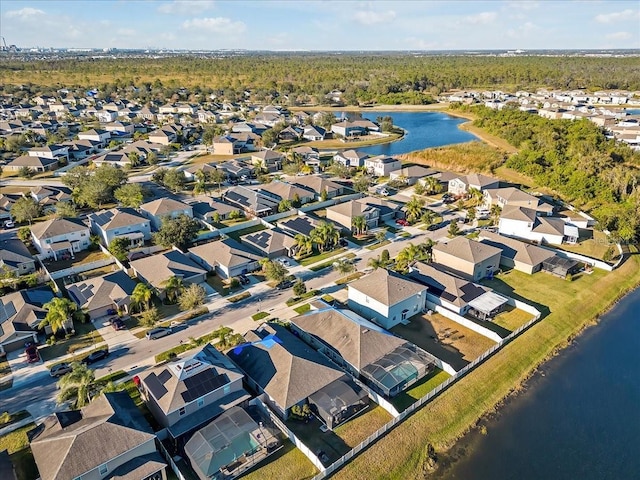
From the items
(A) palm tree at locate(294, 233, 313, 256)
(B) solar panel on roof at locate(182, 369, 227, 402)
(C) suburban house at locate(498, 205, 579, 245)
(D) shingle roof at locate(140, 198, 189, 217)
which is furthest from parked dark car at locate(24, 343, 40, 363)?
(C) suburban house at locate(498, 205, 579, 245)

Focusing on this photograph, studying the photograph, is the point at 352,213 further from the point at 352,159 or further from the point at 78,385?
the point at 78,385

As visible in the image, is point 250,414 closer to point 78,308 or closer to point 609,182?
point 78,308

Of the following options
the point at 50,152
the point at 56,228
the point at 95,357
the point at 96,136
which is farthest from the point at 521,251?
the point at 96,136

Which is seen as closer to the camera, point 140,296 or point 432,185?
point 140,296

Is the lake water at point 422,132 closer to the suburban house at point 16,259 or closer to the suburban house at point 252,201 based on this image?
the suburban house at point 252,201

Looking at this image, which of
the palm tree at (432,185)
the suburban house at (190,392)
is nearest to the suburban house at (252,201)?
the palm tree at (432,185)

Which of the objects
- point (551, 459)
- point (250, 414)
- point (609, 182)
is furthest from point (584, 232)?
point (250, 414)
